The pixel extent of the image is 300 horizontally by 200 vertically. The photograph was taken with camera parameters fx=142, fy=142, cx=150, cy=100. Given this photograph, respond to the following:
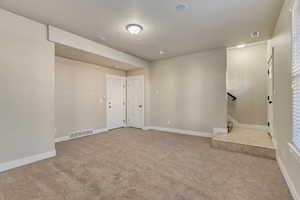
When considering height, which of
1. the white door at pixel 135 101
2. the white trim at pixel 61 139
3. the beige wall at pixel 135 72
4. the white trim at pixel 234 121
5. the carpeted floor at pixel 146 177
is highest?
the beige wall at pixel 135 72

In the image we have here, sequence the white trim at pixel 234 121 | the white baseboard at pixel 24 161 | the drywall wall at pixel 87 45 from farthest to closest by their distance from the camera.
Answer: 1. the white trim at pixel 234 121
2. the drywall wall at pixel 87 45
3. the white baseboard at pixel 24 161

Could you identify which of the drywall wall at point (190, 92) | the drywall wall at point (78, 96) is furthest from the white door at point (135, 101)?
the drywall wall at point (78, 96)

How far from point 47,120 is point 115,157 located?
66.8 inches

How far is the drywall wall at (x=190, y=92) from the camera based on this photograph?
15.0 feet

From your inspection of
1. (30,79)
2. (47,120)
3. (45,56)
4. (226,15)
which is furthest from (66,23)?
(226,15)

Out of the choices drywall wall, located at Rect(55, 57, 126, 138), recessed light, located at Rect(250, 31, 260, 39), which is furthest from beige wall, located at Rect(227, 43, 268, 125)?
drywall wall, located at Rect(55, 57, 126, 138)

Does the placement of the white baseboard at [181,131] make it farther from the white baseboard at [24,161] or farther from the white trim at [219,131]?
the white baseboard at [24,161]

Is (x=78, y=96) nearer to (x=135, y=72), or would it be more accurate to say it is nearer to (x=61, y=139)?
(x=61, y=139)

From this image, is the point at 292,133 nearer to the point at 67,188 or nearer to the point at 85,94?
the point at 67,188

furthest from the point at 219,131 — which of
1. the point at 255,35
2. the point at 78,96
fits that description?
the point at 78,96

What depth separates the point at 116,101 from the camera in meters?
6.12

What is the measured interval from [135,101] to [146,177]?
13.7 ft

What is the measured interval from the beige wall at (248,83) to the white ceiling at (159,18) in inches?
67.3

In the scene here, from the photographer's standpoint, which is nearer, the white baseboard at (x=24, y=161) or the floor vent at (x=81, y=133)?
the white baseboard at (x=24, y=161)
